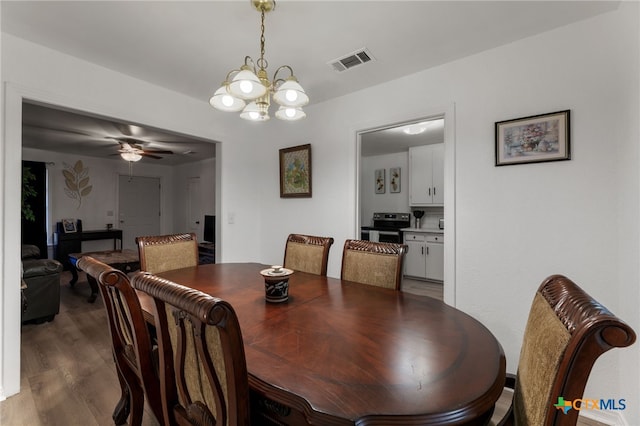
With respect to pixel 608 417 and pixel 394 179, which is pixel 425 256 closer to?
pixel 394 179

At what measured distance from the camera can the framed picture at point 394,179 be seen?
5.50m

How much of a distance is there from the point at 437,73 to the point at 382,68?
0.45 m

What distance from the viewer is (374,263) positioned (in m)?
1.85

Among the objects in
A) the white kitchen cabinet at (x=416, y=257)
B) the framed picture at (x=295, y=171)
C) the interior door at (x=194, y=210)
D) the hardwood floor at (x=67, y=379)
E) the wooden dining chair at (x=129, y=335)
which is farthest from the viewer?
the interior door at (x=194, y=210)

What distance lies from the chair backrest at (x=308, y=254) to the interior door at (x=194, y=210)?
16.5ft

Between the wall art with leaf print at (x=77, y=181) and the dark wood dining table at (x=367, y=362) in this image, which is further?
the wall art with leaf print at (x=77, y=181)

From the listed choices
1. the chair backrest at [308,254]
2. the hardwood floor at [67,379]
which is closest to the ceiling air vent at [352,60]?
the chair backrest at [308,254]

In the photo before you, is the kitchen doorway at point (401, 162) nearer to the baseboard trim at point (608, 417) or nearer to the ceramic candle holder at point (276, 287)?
the baseboard trim at point (608, 417)

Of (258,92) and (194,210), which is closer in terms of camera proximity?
(258,92)

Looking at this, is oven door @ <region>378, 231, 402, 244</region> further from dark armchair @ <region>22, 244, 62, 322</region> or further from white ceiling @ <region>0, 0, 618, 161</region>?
dark armchair @ <region>22, 244, 62, 322</region>

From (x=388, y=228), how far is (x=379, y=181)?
3.71 ft

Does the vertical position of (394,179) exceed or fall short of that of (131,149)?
it falls short

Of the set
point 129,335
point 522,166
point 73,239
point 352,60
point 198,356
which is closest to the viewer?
point 198,356

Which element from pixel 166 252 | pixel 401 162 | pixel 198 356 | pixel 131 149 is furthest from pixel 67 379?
pixel 401 162
